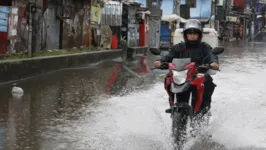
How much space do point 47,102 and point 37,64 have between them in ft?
14.9

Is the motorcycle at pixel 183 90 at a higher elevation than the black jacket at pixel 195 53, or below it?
below

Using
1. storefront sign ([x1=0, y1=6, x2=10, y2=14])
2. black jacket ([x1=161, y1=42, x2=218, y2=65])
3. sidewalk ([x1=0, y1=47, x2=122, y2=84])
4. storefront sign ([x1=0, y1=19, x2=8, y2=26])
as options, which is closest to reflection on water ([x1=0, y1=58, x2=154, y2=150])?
sidewalk ([x1=0, y1=47, x2=122, y2=84])

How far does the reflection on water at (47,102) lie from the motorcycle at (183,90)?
1.67m

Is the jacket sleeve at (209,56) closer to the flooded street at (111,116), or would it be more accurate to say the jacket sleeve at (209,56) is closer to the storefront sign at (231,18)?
the flooded street at (111,116)

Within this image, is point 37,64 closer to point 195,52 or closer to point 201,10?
point 195,52

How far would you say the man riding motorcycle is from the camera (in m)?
6.09

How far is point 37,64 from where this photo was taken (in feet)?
44.2

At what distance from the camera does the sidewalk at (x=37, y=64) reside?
11605 mm

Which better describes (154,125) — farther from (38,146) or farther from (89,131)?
(38,146)

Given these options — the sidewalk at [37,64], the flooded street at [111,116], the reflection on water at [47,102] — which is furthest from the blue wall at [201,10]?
the flooded street at [111,116]

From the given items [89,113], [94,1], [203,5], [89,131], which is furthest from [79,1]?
[203,5]

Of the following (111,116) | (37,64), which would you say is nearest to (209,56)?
(111,116)

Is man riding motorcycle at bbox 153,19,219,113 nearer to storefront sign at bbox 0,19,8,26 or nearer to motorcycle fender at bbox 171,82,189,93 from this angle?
motorcycle fender at bbox 171,82,189,93

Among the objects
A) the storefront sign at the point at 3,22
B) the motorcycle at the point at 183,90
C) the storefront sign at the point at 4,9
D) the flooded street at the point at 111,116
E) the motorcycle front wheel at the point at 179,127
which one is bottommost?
the flooded street at the point at 111,116
